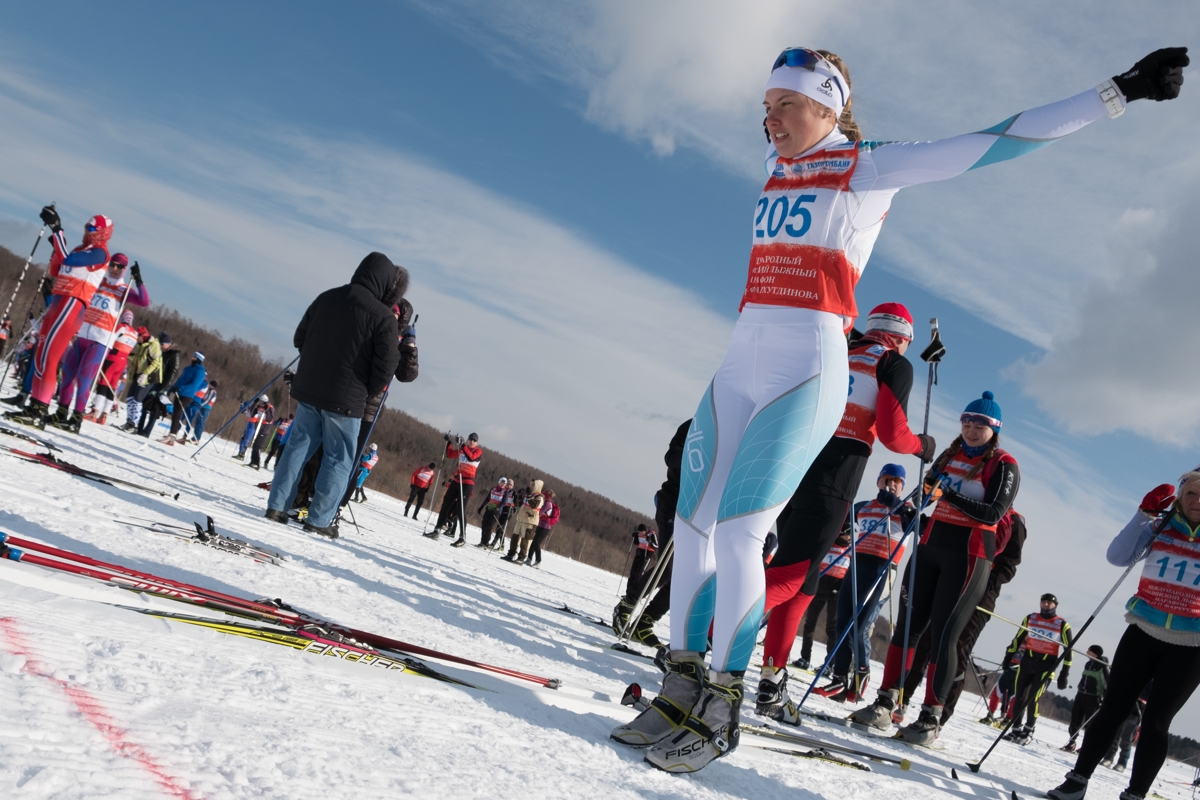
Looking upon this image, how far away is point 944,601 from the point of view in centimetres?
457

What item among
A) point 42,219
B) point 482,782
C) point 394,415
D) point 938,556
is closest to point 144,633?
point 482,782

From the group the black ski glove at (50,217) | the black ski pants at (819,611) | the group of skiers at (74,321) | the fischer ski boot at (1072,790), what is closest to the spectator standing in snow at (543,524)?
the black ski pants at (819,611)

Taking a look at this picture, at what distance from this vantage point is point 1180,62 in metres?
2.02

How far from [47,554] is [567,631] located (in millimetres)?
3464

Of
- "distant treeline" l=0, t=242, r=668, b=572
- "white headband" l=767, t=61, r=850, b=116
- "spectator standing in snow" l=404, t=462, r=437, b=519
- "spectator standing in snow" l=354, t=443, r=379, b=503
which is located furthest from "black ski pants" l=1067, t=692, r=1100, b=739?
"distant treeline" l=0, t=242, r=668, b=572

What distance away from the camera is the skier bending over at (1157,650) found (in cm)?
357

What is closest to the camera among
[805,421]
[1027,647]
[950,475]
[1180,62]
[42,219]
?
[1180,62]

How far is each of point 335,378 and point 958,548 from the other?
4.13 metres

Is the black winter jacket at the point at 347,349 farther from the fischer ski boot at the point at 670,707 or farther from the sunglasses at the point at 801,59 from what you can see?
the fischer ski boot at the point at 670,707

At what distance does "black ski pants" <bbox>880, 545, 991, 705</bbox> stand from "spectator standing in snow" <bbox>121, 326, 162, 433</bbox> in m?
13.4

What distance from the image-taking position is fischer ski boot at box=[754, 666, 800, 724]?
3541 mm

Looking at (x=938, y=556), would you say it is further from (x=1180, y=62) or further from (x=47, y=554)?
(x=47, y=554)

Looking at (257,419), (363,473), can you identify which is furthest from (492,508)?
(257,419)

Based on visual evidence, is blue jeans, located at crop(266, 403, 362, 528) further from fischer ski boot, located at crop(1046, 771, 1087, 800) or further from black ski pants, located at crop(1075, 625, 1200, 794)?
black ski pants, located at crop(1075, 625, 1200, 794)
